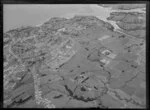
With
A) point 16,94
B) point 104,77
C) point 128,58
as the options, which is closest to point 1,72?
point 16,94

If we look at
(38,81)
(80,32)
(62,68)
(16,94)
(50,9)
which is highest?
(50,9)

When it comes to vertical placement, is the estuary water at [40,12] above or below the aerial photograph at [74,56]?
above

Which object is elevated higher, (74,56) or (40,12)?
(40,12)

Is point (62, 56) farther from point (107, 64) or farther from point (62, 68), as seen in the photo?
point (107, 64)

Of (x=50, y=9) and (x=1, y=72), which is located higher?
(x=50, y=9)

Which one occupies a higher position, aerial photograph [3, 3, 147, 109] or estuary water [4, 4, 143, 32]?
estuary water [4, 4, 143, 32]
